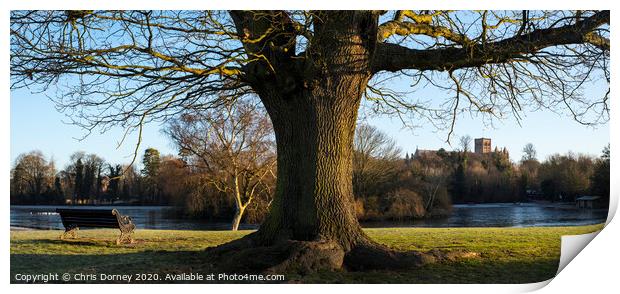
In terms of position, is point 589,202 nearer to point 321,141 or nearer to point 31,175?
point 321,141

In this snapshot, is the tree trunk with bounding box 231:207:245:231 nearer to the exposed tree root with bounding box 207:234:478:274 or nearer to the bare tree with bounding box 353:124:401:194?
the bare tree with bounding box 353:124:401:194

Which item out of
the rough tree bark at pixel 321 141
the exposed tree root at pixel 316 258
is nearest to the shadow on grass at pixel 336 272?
the exposed tree root at pixel 316 258

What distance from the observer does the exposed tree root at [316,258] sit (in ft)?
21.6

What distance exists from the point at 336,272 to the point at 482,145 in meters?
4.96

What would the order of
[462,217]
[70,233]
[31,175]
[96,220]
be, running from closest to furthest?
1. [31,175]
2. [96,220]
3. [70,233]
4. [462,217]

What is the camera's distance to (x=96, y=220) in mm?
9172

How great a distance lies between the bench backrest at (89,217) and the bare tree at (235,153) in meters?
5.33

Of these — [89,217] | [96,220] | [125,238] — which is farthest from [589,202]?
[89,217]

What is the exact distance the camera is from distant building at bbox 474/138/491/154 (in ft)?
32.7

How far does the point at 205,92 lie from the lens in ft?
26.3

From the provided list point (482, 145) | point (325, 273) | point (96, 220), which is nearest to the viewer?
point (325, 273)

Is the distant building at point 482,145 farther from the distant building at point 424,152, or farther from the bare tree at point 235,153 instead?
the bare tree at point 235,153

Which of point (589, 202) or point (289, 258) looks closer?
point (289, 258)

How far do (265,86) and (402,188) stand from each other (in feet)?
21.9
